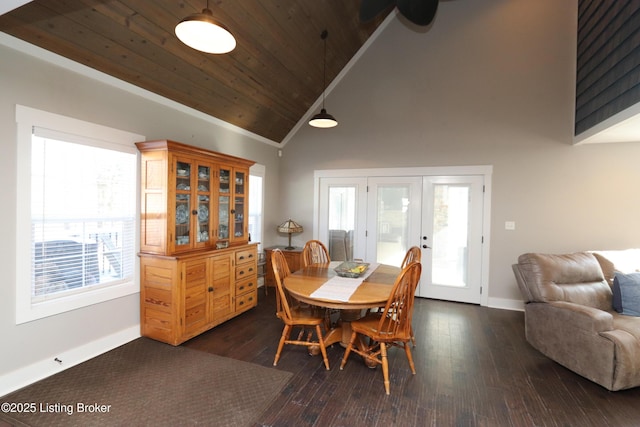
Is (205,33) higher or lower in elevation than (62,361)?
higher

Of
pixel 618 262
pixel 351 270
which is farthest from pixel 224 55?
pixel 618 262

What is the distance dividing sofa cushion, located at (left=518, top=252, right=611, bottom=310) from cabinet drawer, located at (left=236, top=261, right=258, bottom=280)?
3.18 meters

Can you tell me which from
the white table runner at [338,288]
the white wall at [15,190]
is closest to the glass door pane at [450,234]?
the white table runner at [338,288]

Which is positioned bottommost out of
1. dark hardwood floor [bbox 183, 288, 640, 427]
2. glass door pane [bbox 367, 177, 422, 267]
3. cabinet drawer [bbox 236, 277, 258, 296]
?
dark hardwood floor [bbox 183, 288, 640, 427]

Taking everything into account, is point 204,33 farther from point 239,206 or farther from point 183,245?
point 239,206

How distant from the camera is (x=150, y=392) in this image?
2.16 meters

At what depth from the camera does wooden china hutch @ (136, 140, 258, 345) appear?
112 inches

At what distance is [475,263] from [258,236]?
11.5ft

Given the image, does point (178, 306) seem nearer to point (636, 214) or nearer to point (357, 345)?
point (357, 345)

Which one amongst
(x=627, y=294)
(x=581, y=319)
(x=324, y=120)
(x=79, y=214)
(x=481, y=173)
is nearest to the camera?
(x=581, y=319)

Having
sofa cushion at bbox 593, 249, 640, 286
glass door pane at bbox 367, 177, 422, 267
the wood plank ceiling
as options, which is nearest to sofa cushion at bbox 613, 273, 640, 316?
sofa cushion at bbox 593, 249, 640, 286

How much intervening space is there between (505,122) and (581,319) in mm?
2830

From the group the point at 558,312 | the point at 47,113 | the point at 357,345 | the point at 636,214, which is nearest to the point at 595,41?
the point at 636,214

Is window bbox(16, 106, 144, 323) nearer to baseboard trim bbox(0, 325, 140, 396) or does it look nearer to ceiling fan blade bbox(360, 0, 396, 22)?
baseboard trim bbox(0, 325, 140, 396)
